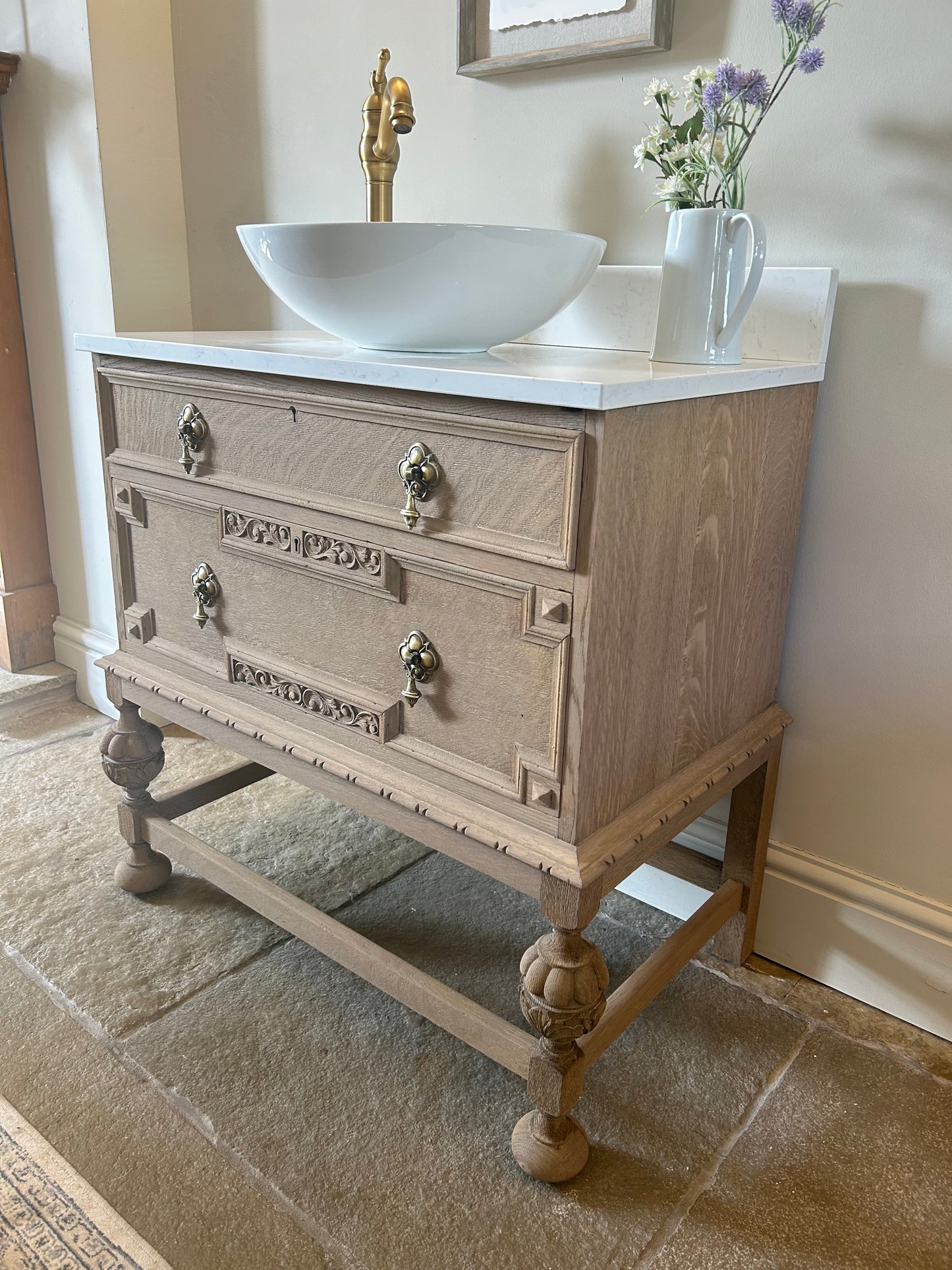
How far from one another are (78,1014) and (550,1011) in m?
0.69

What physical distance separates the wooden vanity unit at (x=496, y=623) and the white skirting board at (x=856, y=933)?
Answer: 0.06 meters

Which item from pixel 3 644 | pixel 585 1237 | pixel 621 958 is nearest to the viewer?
pixel 585 1237

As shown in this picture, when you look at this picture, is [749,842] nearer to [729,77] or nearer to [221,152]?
[729,77]

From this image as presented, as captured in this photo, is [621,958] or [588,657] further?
[621,958]

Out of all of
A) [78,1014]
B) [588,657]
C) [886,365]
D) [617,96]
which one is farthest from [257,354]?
[78,1014]

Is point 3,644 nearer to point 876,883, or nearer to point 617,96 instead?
point 617,96

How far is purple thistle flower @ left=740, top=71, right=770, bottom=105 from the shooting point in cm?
102

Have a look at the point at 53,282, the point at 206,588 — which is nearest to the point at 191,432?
the point at 206,588

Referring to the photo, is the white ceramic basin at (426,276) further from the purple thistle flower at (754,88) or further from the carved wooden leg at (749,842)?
the carved wooden leg at (749,842)

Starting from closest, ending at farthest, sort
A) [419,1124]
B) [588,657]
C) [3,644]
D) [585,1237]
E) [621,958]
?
[588,657], [585,1237], [419,1124], [621,958], [3,644]

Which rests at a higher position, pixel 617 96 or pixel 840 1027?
pixel 617 96

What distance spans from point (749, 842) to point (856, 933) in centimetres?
19

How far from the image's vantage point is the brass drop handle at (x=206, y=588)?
1246 mm

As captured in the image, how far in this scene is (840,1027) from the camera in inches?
51.1
